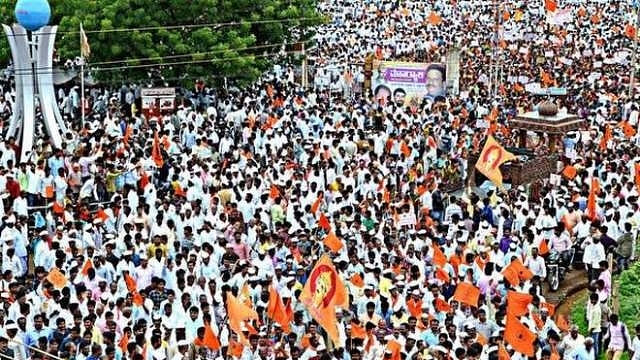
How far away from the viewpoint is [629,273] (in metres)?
14.9

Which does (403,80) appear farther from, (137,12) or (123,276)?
(123,276)

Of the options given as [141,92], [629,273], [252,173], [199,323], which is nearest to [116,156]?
[252,173]

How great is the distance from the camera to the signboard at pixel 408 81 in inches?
983

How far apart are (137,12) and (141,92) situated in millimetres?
1853

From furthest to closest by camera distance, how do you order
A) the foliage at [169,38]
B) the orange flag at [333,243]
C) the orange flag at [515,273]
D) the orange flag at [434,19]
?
the orange flag at [434,19], the foliage at [169,38], the orange flag at [333,243], the orange flag at [515,273]

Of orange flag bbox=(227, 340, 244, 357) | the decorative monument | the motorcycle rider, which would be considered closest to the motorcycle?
the motorcycle rider

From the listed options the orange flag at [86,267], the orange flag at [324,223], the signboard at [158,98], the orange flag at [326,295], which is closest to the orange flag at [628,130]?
the orange flag at [324,223]

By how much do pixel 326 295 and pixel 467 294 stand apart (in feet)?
5.40

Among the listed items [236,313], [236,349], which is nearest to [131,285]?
[236,313]

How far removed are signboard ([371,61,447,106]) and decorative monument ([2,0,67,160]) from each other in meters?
8.09

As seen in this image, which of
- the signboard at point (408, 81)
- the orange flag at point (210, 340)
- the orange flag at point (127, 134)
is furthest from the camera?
the signboard at point (408, 81)

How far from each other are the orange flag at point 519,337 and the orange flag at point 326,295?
5.40 ft

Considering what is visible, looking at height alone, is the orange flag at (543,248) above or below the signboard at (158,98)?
below

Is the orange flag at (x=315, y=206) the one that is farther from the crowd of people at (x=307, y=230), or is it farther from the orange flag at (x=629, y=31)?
the orange flag at (x=629, y=31)
